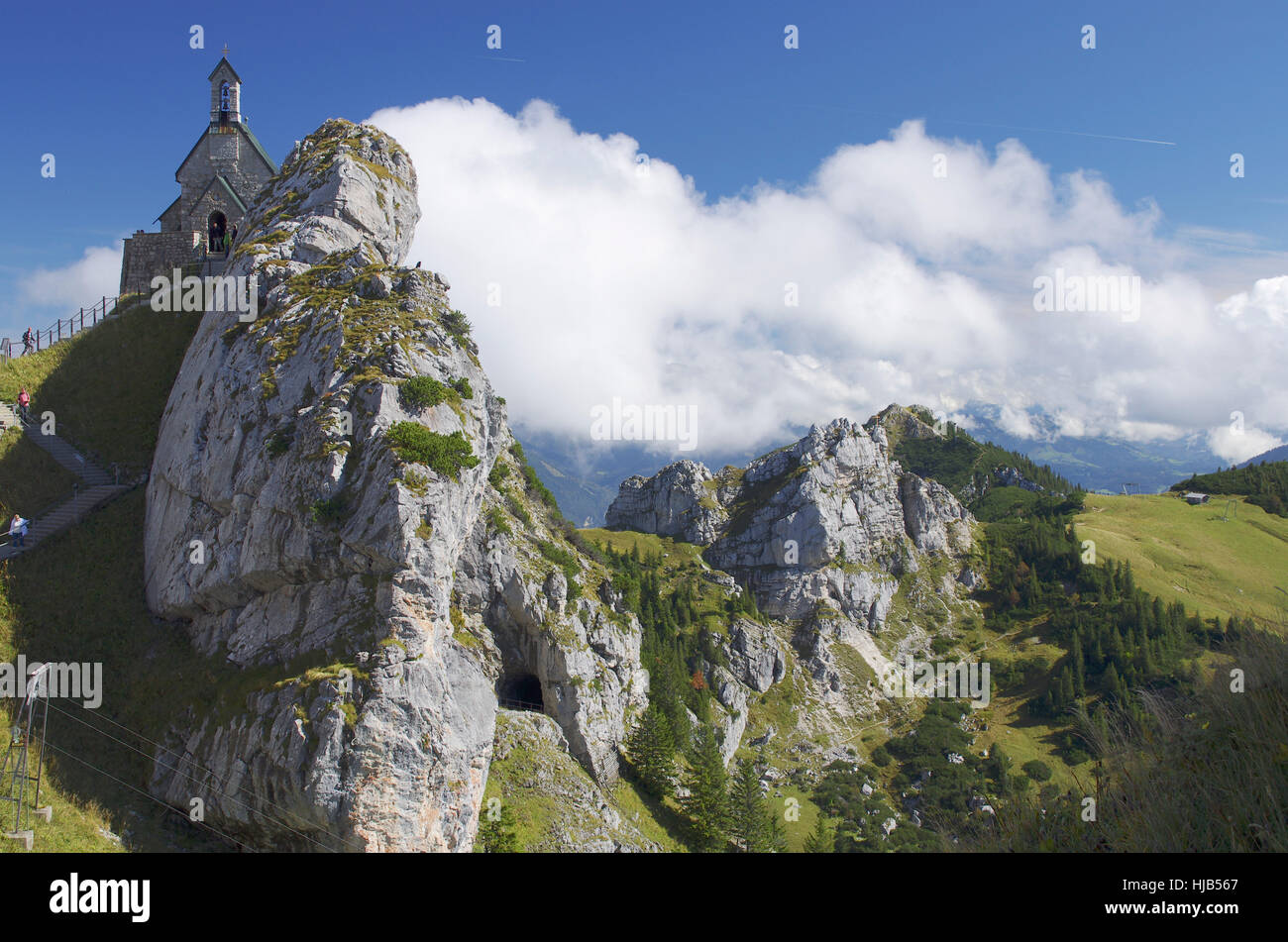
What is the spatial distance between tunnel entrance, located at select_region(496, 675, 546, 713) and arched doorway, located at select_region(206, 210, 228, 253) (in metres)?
41.9

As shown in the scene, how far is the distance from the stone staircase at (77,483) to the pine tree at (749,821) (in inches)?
1869

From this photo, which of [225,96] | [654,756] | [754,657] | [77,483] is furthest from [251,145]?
[754,657]

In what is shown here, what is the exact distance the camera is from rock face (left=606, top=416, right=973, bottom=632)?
133 metres

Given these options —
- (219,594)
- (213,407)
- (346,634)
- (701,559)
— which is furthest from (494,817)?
(701,559)

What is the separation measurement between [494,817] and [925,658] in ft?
359

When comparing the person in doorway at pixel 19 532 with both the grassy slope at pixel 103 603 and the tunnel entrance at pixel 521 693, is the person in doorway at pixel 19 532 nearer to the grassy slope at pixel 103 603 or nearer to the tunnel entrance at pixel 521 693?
the grassy slope at pixel 103 603

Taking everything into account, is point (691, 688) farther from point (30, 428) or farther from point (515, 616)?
point (30, 428)

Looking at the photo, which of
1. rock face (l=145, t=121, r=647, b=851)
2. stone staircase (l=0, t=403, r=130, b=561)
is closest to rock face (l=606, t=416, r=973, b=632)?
rock face (l=145, t=121, r=647, b=851)

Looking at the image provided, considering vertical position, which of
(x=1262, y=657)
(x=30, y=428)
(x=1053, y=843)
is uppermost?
(x=30, y=428)

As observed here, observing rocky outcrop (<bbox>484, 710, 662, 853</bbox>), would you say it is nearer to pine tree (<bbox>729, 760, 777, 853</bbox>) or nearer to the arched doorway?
pine tree (<bbox>729, 760, 777, 853</bbox>)

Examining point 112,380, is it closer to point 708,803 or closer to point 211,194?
point 211,194

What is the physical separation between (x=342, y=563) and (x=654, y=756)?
1202 inches

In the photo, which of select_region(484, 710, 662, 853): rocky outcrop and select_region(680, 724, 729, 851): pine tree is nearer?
select_region(484, 710, 662, 853): rocky outcrop
